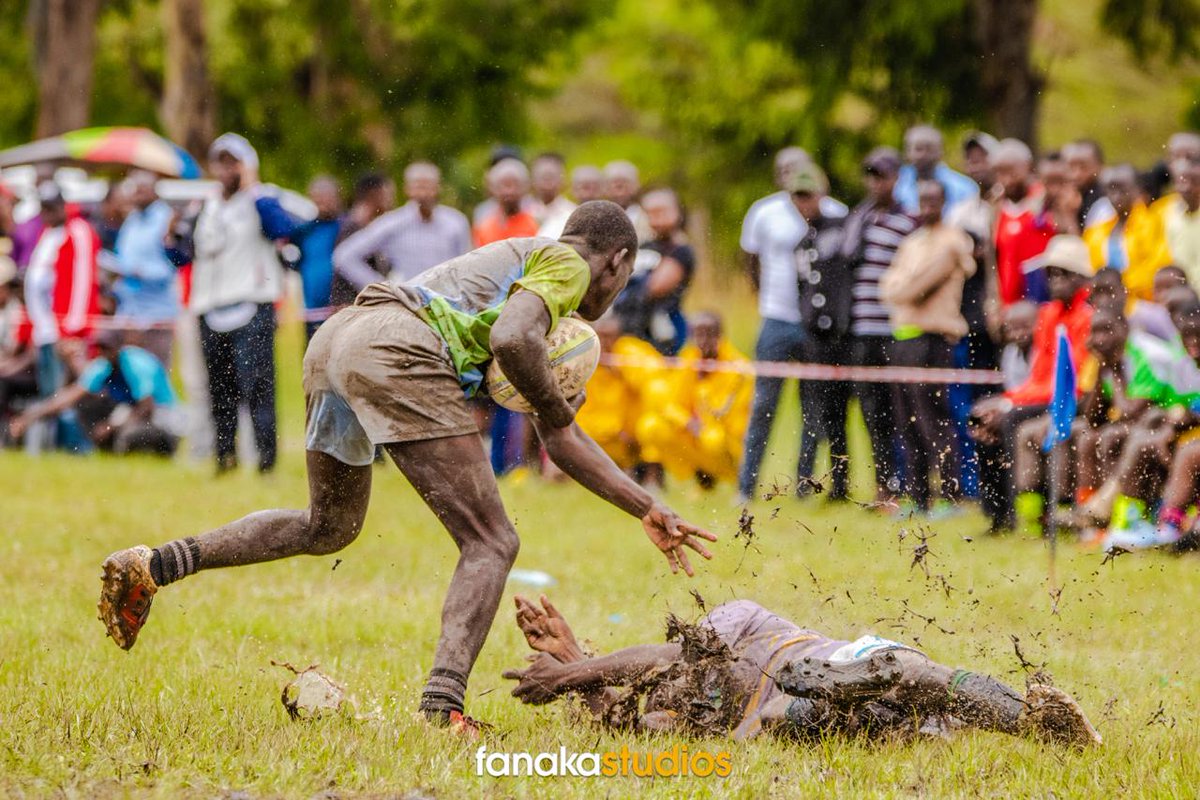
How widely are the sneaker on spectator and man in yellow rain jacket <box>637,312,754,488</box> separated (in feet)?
10.7

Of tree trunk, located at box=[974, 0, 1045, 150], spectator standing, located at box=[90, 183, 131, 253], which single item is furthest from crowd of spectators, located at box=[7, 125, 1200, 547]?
tree trunk, located at box=[974, 0, 1045, 150]

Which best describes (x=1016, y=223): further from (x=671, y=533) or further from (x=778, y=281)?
(x=671, y=533)

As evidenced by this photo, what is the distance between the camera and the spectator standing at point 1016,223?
11633 millimetres

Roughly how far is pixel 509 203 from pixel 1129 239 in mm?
4740

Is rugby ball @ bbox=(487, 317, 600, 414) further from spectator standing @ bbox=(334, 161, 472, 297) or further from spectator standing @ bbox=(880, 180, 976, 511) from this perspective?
spectator standing @ bbox=(334, 161, 472, 297)

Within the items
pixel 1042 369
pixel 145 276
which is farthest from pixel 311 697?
pixel 145 276

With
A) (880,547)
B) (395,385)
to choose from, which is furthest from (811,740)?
(880,547)

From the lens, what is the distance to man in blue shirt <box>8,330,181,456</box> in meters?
15.5

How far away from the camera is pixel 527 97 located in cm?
3175

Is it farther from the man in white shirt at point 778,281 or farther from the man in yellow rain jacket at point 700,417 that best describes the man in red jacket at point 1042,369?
the man in yellow rain jacket at point 700,417

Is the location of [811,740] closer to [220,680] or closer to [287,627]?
[220,680]

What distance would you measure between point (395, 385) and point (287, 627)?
8.00 ft

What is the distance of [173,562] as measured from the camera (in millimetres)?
6180

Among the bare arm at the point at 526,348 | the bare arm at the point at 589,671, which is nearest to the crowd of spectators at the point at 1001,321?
the bare arm at the point at 589,671
